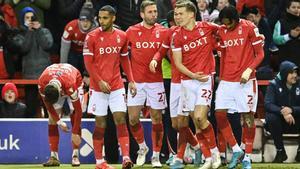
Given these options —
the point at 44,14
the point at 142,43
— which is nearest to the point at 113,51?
the point at 142,43

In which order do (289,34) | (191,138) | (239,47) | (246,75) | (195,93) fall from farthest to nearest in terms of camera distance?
(289,34) → (191,138) → (239,47) → (195,93) → (246,75)

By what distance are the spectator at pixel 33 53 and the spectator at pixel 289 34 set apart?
159 inches

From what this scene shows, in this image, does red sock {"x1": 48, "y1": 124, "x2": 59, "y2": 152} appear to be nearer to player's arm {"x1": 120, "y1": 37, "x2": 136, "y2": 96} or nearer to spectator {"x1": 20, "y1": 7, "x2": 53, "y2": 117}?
player's arm {"x1": 120, "y1": 37, "x2": 136, "y2": 96}

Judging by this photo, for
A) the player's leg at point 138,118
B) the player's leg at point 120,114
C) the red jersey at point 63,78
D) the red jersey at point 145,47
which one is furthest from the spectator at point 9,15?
the player's leg at point 120,114

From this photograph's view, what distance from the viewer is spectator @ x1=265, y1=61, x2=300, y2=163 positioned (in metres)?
17.0

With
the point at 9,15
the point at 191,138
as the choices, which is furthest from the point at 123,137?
the point at 9,15

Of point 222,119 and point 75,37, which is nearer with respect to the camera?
point 222,119

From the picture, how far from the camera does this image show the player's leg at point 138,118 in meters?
15.8

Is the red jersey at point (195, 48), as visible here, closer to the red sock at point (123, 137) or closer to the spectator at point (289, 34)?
the red sock at point (123, 137)

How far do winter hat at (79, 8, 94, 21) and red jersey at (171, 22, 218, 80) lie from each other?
13.9ft

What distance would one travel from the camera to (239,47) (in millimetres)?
14781

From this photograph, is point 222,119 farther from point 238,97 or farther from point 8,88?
point 8,88

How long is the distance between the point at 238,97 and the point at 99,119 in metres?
1.98

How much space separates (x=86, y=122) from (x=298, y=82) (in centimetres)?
355
